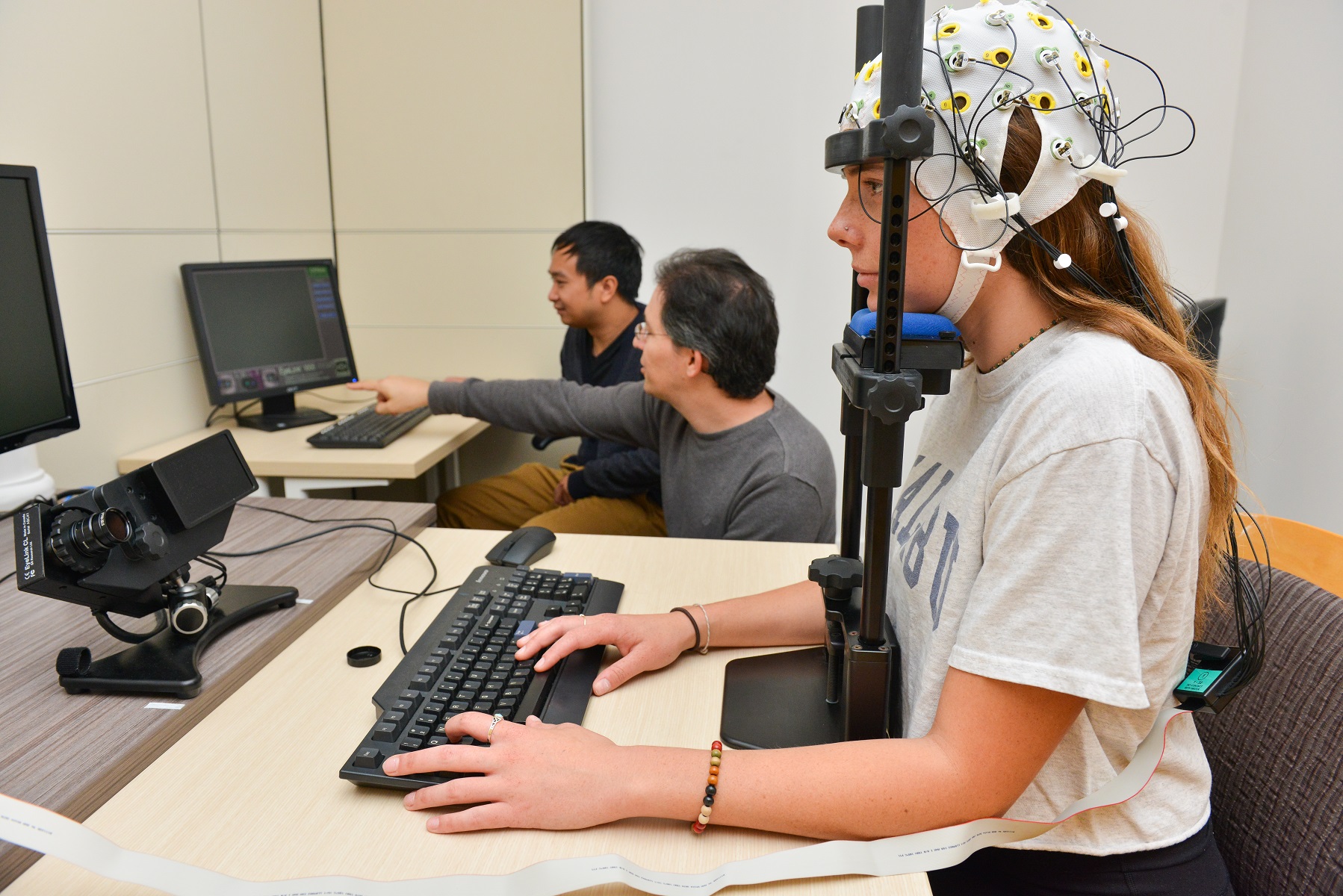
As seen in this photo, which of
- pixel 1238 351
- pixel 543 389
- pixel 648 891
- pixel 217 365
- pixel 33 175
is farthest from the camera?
pixel 1238 351

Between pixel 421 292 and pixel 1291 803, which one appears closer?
pixel 1291 803

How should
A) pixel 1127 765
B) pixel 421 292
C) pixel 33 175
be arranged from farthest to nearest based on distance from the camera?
1. pixel 421 292
2. pixel 33 175
3. pixel 1127 765

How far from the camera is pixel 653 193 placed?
3275 millimetres

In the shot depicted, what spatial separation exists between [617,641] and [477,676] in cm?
16

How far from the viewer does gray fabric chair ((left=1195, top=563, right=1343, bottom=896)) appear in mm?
813

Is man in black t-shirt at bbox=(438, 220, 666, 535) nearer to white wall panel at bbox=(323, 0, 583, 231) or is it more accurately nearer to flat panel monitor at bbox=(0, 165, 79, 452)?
white wall panel at bbox=(323, 0, 583, 231)

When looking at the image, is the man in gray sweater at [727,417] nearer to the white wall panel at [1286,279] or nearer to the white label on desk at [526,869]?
the white label on desk at [526,869]

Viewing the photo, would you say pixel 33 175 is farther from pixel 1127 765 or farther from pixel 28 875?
pixel 1127 765

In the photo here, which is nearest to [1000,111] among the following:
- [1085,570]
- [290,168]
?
[1085,570]

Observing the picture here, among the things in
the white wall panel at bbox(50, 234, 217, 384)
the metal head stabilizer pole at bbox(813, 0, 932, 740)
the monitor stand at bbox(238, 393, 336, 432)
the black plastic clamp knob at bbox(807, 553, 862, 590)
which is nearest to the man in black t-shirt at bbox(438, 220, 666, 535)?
the monitor stand at bbox(238, 393, 336, 432)

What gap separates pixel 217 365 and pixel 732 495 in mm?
1468

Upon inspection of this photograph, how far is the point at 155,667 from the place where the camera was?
2.97 feet

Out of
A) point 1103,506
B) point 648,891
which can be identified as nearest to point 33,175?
point 648,891

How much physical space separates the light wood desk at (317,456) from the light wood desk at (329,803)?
1.11 metres
